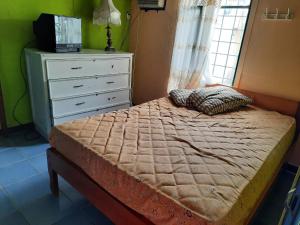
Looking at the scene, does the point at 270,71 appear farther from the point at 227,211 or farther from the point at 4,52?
the point at 4,52

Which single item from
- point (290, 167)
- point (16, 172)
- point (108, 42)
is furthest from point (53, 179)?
point (290, 167)

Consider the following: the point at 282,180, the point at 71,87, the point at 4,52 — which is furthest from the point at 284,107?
the point at 4,52

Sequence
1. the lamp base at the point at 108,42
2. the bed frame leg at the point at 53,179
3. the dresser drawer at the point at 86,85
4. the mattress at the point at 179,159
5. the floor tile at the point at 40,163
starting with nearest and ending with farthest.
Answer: the mattress at the point at 179,159 < the bed frame leg at the point at 53,179 < the floor tile at the point at 40,163 < the dresser drawer at the point at 86,85 < the lamp base at the point at 108,42

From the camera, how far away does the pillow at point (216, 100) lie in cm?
217

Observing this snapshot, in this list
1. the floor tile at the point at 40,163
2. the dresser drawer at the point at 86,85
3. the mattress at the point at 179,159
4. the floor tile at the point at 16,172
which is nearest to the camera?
the mattress at the point at 179,159

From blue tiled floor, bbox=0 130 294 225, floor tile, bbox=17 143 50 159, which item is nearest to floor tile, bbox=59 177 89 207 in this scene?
blue tiled floor, bbox=0 130 294 225

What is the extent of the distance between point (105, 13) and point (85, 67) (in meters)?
0.76

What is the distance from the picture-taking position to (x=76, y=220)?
1.55 m

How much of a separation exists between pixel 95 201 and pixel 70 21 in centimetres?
191

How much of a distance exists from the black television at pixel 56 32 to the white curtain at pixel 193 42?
128cm

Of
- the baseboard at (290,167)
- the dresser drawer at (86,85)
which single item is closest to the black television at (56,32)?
the dresser drawer at (86,85)

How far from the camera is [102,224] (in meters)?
1.53

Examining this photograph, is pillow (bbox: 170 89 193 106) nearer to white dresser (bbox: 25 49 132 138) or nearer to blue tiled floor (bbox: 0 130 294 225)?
white dresser (bbox: 25 49 132 138)

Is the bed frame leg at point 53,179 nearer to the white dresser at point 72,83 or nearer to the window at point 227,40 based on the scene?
the white dresser at point 72,83
